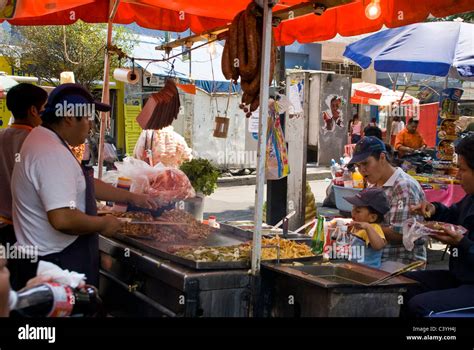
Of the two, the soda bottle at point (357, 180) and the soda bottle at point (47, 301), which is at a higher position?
the soda bottle at point (47, 301)

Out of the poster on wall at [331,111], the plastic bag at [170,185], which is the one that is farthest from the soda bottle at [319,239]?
the poster on wall at [331,111]

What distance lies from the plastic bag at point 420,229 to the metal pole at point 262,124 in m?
1.09

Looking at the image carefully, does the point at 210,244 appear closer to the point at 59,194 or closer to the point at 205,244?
the point at 205,244

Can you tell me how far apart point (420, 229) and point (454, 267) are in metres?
0.38

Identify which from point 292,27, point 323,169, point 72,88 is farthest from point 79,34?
point 72,88

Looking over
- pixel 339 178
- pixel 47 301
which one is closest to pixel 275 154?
pixel 47 301

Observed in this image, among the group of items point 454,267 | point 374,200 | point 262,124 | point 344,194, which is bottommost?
point 344,194

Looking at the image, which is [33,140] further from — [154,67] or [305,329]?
[154,67]

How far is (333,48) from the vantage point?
24172 mm

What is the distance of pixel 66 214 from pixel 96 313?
2.79 ft

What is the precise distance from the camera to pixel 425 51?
7.91 metres

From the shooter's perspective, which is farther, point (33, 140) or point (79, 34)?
point (79, 34)

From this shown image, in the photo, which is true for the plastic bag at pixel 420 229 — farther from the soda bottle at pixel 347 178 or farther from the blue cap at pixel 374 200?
the soda bottle at pixel 347 178

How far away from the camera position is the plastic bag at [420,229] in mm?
3443
